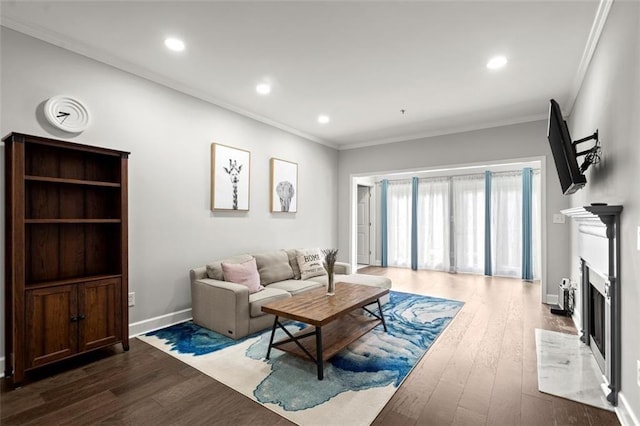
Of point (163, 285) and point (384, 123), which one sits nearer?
point (163, 285)

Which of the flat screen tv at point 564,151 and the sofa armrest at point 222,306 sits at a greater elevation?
the flat screen tv at point 564,151

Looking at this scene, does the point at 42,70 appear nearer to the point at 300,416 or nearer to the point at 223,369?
the point at 223,369

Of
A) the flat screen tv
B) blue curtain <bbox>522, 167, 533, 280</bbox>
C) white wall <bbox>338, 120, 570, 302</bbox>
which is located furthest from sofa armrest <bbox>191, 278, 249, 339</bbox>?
blue curtain <bbox>522, 167, 533, 280</bbox>

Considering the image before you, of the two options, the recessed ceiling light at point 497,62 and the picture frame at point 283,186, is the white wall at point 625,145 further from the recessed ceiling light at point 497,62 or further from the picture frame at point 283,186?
the picture frame at point 283,186

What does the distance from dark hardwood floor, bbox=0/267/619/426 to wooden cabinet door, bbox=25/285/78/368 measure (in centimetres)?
19

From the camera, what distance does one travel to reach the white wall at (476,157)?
4.33 m

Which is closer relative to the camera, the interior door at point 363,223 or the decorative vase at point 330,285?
the decorative vase at point 330,285

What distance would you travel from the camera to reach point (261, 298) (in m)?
3.23

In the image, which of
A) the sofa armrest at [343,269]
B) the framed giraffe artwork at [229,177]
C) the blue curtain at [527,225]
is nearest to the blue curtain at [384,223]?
the blue curtain at [527,225]

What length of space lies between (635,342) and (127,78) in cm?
446

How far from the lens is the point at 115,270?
2.83m

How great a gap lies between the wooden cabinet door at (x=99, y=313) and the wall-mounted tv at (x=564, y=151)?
3.84 metres

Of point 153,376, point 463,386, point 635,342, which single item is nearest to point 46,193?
point 153,376

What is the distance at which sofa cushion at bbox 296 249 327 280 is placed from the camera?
4391 millimetres
